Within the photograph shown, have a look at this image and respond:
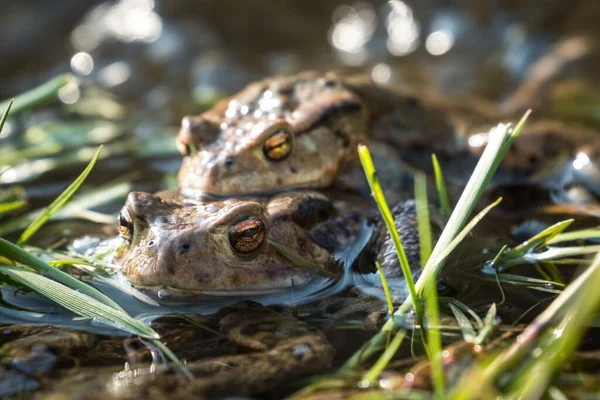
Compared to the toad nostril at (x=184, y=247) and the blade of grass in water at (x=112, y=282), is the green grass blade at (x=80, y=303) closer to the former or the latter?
the blade of grass in water at (x=112, y=282)

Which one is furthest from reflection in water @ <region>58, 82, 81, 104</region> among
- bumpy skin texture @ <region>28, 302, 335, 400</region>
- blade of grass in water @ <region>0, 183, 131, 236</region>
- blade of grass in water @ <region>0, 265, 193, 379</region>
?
bumpy skin texture @ <region>28, 302, 335, 400</region>

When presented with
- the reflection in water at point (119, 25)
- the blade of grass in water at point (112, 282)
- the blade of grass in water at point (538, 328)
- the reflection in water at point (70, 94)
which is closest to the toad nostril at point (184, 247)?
the blade of grass in water at point (112, 282)

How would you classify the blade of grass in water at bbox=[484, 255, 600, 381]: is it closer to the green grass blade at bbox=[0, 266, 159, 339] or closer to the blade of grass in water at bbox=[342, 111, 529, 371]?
the blade of grass in water at bbox=[342, 111, 529, 371]

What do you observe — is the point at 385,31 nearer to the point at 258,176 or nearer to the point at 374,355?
the point at 258,176

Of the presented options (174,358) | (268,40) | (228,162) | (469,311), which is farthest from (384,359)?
(268,40)

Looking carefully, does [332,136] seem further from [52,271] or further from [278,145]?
[52,271]

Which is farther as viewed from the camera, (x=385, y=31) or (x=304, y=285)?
(x=385, y=31)

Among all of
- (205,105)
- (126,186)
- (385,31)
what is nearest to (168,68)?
(205,105)

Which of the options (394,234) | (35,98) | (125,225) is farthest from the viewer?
(35,98)
